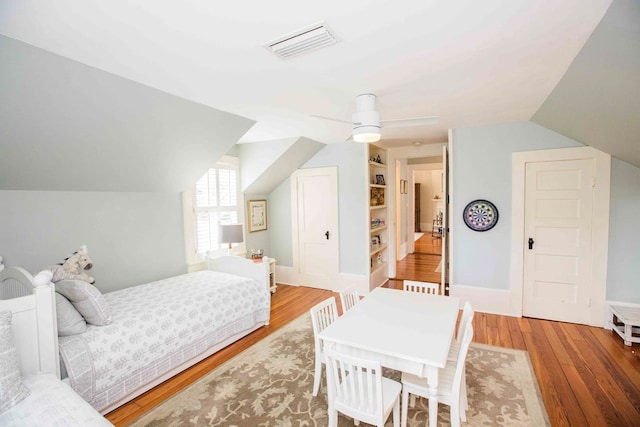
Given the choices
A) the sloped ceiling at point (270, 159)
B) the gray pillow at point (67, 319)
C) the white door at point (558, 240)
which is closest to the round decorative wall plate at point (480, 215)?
the white door at point (558, 240)

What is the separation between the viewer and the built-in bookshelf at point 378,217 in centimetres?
505

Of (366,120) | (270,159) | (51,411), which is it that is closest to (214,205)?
(270,159)

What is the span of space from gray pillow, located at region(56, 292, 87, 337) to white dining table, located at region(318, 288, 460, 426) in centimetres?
176

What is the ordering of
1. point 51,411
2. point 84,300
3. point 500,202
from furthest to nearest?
point 500,202 < point 84,300 < point 51,411

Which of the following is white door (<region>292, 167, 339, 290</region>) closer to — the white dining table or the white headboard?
the white dining table

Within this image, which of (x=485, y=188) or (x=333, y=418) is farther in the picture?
(x=485, y=188)

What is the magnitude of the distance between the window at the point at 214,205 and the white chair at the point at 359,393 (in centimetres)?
293

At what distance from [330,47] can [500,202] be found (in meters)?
3.19

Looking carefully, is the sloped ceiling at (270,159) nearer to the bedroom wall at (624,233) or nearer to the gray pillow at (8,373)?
the gray pillow at (8,373)

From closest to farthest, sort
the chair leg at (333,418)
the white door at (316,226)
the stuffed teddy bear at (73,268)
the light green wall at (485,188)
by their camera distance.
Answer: the chair leg at (333,418) < the stuffed teddy bear at (73,268) < the light green wall at (485,188) < the white door at (316,226)

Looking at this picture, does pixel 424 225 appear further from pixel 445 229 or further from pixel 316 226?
pixel 445 229

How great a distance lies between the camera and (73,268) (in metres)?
2.61

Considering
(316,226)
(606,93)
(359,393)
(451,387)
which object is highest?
(606,93)

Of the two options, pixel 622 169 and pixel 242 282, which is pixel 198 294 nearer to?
pixel 242 282
